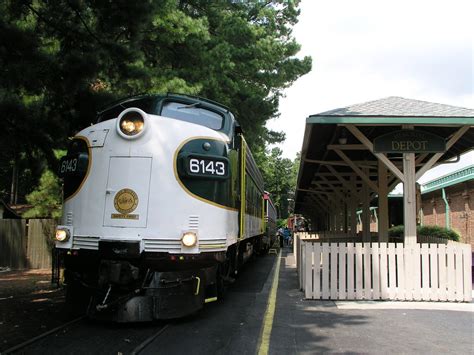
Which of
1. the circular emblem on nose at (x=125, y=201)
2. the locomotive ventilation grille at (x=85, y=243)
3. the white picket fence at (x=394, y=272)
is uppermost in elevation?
the circular emblem on nose at (x=125, y=201)

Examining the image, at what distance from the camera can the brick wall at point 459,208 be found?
19.8 meters

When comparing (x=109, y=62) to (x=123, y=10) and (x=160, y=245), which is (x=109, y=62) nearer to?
(x=123, y=10)

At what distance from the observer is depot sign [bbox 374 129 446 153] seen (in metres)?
9.51

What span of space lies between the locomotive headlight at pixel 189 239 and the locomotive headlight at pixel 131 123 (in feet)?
5.14

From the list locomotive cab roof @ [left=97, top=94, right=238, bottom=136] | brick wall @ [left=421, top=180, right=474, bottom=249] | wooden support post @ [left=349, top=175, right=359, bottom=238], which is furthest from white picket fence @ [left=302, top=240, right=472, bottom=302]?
brick wall @ [left=421, top=180, right=474, bottom=249]

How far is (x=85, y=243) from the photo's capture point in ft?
21.9

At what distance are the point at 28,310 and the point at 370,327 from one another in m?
5.62

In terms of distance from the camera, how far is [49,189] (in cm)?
1511

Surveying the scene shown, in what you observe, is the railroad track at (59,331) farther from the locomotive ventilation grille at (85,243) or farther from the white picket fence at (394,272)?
the white picket fence at (394,272)

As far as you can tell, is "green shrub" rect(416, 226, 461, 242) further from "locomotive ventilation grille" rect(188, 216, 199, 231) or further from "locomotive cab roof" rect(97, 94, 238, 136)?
"locomotive ventilation grille" rect(188, 216, 199, 231)

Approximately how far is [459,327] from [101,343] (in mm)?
4986

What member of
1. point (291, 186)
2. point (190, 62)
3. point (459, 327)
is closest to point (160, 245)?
point (459, 327)

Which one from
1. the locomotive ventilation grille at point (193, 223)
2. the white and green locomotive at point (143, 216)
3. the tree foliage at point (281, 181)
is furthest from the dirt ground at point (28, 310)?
the tree foliage at point (281, 181)

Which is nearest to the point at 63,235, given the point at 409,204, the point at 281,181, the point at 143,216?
the point at 143,216
